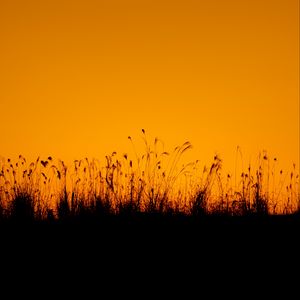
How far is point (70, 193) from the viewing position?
22.0 feet

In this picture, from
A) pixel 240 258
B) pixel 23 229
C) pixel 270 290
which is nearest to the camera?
pixel 270 290

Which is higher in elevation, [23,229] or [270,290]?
[23,229]

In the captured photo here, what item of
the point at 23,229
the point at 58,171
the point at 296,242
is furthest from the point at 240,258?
the point at 58,171

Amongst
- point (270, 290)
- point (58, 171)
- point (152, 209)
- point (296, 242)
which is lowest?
point (270, 290)

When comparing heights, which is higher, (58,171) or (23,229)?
(58,171)

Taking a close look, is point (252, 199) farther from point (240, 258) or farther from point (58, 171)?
point (240, 258)

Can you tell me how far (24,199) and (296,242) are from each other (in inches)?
114

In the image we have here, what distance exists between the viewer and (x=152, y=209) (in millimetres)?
6277

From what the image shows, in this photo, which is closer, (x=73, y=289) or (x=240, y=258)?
(x=73, y=289)

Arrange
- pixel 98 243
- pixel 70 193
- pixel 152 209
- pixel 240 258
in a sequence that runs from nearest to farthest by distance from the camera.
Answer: pixel 240 258, pixel 98 243, pixel 152 209, pixel 70 193

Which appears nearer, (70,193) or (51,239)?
(51,239)

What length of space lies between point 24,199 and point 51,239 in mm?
1722

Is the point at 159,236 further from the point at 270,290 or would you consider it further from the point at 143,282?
the point at 270,290

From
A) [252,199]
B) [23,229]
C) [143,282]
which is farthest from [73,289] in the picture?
[252,199]
